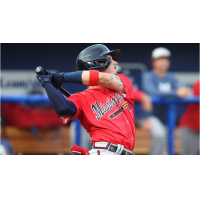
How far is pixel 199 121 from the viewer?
15.0 ft

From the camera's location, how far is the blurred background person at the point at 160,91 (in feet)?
15.3

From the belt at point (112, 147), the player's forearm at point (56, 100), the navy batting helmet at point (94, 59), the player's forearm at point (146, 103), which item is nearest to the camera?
the player's forearm at point (56, 100)

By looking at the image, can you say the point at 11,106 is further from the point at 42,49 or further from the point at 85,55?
the point at 85,55

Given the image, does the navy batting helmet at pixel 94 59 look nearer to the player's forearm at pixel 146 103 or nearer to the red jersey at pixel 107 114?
the red jersey at pixel 107 114

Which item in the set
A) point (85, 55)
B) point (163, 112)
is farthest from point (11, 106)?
point (85, 55)

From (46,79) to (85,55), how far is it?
45 cm

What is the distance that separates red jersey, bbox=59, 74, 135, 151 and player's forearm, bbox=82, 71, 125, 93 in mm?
68

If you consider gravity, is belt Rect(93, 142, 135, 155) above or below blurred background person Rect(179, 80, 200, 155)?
above

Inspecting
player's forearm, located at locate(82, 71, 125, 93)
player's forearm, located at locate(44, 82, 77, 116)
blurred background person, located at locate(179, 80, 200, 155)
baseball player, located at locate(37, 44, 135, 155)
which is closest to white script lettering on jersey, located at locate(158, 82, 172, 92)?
blurred background person, located at locate(179, 80, 200, 155)

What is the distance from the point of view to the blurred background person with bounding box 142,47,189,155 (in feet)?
15.3

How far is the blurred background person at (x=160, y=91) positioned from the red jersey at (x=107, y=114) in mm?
2427

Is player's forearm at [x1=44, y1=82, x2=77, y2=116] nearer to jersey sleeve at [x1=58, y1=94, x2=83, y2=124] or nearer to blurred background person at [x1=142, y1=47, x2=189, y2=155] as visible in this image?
jersey sleeve at [x1=58, y1=94, x2=83, y2=124]

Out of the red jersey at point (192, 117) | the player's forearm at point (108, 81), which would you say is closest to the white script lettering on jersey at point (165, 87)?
the red jersey at point (192, 117)

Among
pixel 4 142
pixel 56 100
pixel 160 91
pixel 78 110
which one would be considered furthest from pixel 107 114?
pixel 4 142
